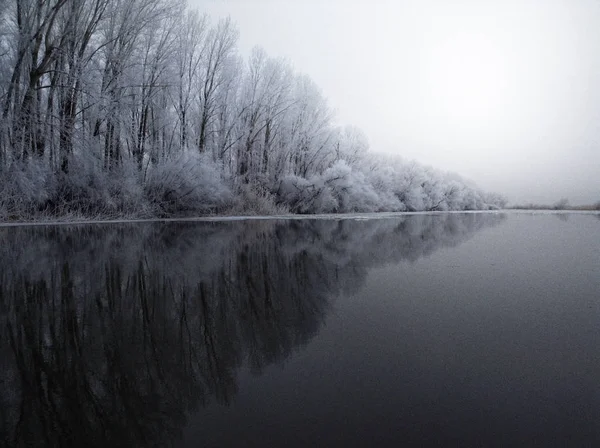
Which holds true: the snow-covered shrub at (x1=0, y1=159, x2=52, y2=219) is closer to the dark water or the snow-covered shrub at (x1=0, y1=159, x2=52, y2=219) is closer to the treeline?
the treeline

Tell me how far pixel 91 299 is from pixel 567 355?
374cm

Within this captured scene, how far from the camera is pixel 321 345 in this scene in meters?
2.40

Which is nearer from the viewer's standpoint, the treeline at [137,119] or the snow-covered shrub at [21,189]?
the snow-covered shrub at [21,189]

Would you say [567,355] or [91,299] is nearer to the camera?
[567,355]

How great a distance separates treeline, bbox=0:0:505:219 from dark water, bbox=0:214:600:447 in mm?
10658

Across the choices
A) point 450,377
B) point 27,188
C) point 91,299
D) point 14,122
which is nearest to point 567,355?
point 450,377

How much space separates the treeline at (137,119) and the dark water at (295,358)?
10.7 m

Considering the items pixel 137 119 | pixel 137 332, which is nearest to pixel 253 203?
pixel 137 119

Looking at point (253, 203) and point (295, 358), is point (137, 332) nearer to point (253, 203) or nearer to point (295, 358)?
point (295, 358)

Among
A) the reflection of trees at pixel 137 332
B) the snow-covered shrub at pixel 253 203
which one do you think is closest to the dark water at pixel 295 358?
the reflection of trees at pixel 137 332

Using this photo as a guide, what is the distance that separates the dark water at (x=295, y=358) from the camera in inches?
59.4

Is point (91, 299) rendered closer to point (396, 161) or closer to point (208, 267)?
point (208, 267)

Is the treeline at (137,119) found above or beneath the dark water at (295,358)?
above

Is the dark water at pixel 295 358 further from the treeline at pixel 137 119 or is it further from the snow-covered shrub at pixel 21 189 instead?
the treeline at pixel 137 119
